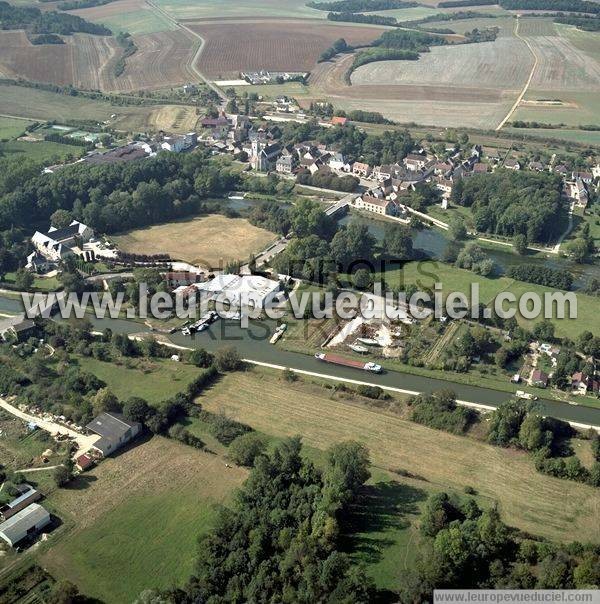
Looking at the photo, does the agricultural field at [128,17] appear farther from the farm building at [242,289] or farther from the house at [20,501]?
the house at [20,501]

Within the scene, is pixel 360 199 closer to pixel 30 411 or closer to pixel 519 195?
pixel 519 195

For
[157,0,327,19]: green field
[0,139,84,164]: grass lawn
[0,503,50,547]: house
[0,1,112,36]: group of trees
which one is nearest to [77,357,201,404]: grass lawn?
[0,503,50,547]: house

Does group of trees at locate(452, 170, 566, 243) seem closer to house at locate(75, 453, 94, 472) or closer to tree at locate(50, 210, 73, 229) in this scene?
tree at locate(50, 210, 73, 229)

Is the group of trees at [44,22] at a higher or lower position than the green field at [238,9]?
lower

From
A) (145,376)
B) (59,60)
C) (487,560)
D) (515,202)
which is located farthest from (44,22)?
(487,560)

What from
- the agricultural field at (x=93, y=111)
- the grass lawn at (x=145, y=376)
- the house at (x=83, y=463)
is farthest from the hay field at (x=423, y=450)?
the agricultural field at (x=93, y=111)

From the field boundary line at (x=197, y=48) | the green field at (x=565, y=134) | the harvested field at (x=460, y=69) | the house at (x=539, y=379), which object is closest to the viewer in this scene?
the house at (x=539, y=379)

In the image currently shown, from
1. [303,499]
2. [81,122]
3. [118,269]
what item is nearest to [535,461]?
[303,499]
